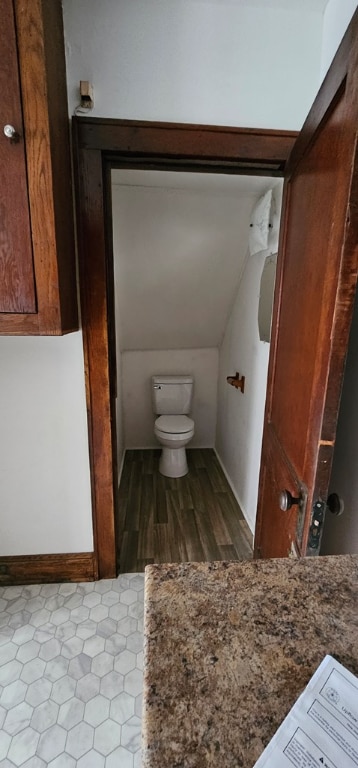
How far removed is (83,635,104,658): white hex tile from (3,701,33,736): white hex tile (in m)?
0.24

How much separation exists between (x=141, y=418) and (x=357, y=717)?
269 cm

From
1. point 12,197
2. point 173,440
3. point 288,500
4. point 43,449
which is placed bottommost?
point 173,440

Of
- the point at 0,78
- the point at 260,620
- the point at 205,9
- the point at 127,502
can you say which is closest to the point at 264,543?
the point at 260,620

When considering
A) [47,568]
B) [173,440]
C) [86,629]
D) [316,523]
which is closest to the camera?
[316,523]

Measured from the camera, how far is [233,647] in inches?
19.7

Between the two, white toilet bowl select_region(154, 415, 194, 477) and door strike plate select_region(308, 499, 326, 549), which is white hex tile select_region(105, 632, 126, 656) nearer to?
door strike plate select_region(308, 499, 326, 549)

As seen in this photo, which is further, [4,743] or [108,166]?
[108,166]

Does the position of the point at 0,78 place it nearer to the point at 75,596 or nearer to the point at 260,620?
the point at 260,620

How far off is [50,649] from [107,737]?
0.39 metres

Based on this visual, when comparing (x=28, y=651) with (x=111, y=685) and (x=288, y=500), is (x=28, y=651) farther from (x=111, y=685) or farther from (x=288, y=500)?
(x=288, y=500)

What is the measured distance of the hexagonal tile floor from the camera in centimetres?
101

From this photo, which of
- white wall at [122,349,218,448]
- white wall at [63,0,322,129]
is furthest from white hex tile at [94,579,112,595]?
white wall at [63,0,322,129]

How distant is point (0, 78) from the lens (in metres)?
0.88

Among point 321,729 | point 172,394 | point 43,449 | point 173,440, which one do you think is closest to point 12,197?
point 43,449
